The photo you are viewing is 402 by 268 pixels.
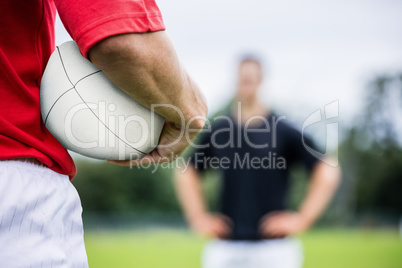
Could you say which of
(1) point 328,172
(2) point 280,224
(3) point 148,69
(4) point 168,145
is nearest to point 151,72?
(3) point 148,69

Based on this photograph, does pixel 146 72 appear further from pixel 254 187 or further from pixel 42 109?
pixel 254 187

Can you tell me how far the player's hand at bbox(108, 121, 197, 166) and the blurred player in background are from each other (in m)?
2.61

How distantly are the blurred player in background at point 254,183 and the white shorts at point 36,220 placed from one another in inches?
116

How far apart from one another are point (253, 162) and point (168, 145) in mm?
2715

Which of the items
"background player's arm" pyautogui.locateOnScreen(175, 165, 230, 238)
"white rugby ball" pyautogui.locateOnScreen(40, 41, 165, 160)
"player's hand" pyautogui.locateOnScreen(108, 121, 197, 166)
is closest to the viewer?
"white rugby ball" pyautogui.locateOnScreen(40, 41, 165, 160)

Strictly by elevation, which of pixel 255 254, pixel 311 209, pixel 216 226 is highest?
pixel 311 209

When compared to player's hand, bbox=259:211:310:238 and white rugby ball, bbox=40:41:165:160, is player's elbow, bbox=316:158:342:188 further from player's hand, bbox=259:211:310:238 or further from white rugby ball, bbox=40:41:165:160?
white rugby ball, bbox=40:41:165:160

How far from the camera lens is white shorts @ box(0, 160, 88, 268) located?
1.29 meters

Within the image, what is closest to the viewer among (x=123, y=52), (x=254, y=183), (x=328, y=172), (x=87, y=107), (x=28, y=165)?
(x=123, y=52)

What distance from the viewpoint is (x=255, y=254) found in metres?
4.20

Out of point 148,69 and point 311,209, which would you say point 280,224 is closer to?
point 311,209

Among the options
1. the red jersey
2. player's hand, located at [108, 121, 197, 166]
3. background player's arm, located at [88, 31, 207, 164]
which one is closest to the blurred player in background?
player's hand, located at [108, 121, 197, 166]

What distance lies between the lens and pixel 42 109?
1497mm

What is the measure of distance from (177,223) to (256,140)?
27442 mm
